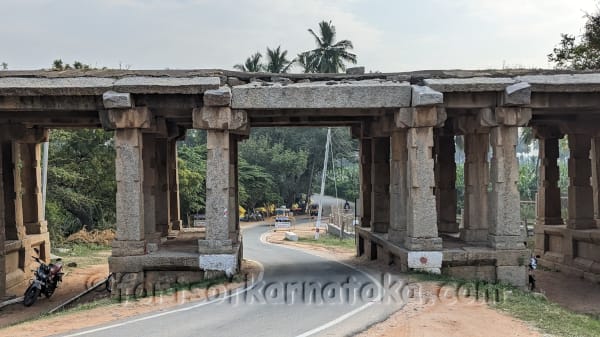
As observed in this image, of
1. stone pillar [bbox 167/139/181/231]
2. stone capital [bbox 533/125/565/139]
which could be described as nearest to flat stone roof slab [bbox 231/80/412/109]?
stone pillar [bbox 167/139/181/231]

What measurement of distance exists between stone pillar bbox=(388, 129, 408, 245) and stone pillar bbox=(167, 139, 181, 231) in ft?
30.0

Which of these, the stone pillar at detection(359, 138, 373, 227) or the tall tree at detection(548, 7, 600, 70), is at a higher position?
the tall tree at detection(548, 7, 600, 70)

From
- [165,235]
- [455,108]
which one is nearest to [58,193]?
[165,235]

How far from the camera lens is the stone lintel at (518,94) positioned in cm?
1369

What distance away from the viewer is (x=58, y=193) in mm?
29500

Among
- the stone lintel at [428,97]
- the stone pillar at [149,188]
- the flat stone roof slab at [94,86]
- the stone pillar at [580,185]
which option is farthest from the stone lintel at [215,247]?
the stone pillar at [580,185]

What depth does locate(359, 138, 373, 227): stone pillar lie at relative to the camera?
A: 70.3 feet

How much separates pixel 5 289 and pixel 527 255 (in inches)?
560

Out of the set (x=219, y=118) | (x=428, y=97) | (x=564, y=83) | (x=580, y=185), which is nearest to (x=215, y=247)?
(x=219, y=118)

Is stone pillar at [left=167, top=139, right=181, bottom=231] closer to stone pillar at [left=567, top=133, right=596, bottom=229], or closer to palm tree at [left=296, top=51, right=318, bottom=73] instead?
stone pillar at [left=567, top=133, right=596, bottom=229]

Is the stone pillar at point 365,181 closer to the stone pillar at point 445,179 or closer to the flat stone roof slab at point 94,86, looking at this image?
the stone pillar at point 445,179

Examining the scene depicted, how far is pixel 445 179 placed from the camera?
20.3 meters

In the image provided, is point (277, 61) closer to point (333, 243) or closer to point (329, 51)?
point (329, 51)

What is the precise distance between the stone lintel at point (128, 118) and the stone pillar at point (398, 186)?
669 centimetres
